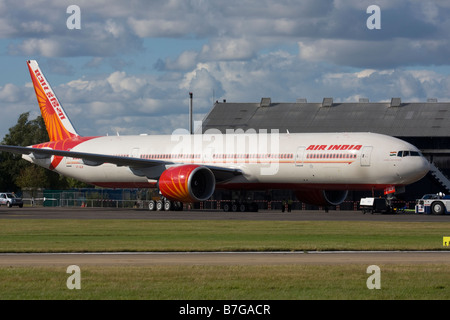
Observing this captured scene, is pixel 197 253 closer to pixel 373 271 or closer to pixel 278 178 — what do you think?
pixel 373 271

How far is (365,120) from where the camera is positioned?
85.8 m

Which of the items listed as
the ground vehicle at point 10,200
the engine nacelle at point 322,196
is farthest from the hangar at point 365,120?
the ground vehicle at point 10,200

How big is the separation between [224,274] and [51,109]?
5265 cm

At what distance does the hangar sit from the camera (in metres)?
81.9

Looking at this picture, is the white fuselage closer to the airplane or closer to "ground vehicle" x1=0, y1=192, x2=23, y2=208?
the airplane

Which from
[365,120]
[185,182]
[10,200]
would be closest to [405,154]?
[185,182]

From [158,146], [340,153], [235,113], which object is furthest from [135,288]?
[235,113]

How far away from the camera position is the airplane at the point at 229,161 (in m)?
52.3

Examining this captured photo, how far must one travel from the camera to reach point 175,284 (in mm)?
16875

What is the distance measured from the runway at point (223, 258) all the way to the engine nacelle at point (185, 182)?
29.5 meters

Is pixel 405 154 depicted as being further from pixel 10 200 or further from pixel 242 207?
pixel 10 200
